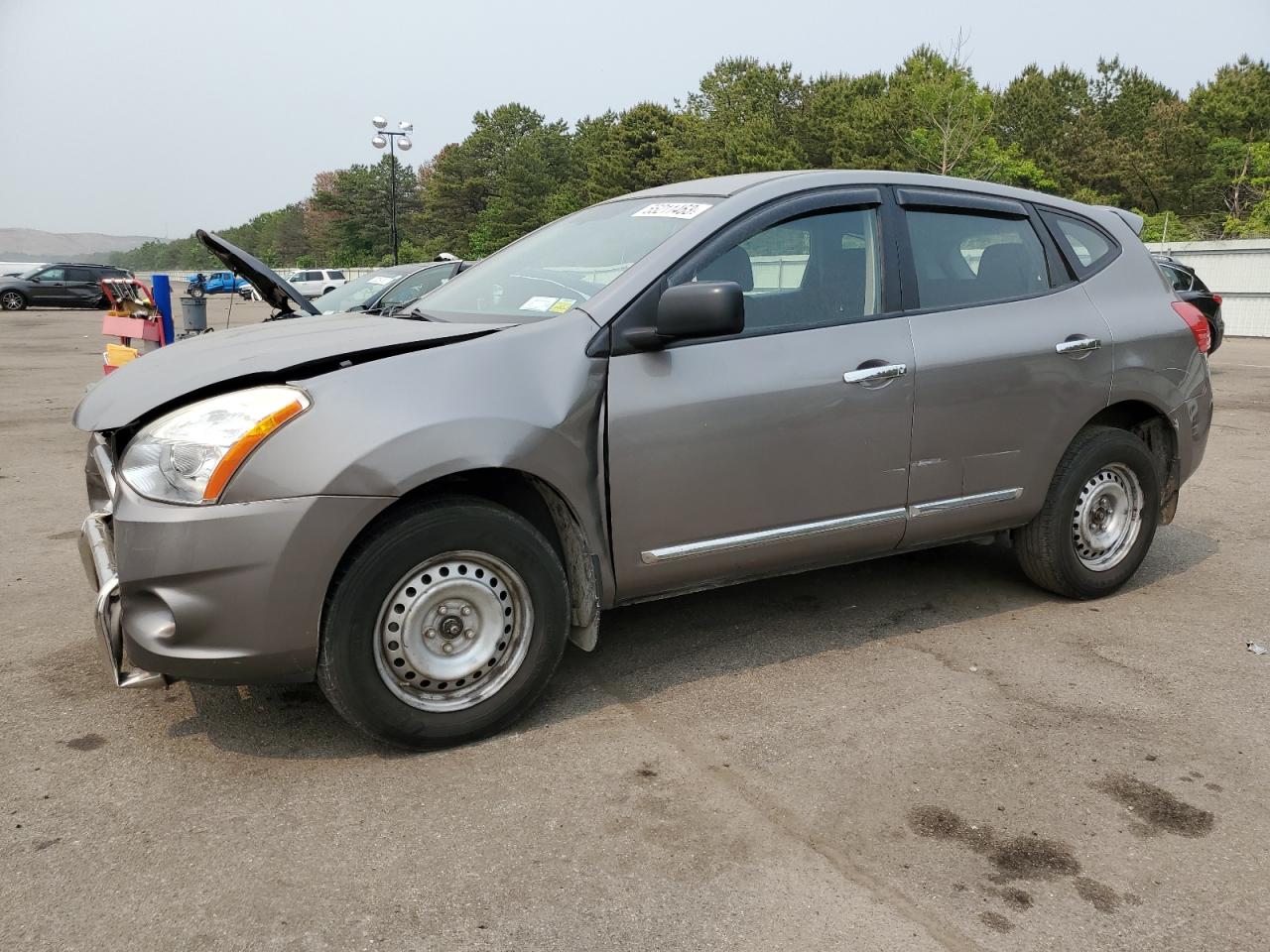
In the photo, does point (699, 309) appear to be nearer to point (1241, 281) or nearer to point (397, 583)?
point (397, 583)

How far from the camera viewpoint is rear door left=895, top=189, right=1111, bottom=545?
13.2 ft

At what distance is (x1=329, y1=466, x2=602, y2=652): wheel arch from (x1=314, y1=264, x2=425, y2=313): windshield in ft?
25.8

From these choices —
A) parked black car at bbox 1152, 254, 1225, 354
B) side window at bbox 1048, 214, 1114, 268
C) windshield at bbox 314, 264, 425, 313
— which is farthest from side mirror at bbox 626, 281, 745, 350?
parked black car at bbox 1152, 254, 1225, 354

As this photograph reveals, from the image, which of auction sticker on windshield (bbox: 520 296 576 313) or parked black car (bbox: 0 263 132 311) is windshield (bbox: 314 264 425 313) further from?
parked black car (bbox: 0 263 132 311)

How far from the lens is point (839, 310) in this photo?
3906 mm

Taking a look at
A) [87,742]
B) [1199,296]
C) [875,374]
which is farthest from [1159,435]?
[1199,296]

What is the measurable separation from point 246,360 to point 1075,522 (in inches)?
134

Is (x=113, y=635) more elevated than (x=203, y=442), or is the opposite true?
(x=203, y=442)

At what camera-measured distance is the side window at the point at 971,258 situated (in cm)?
414

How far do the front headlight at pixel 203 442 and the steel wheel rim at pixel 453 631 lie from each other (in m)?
0.57

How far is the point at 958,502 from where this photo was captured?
4168 millimetres

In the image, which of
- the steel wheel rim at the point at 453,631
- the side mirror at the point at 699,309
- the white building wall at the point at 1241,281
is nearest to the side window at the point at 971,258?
the side mirror at the point at 699,309

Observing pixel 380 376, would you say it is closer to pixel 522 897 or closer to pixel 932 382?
pixel 522 897

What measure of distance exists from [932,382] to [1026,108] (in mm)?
62072
